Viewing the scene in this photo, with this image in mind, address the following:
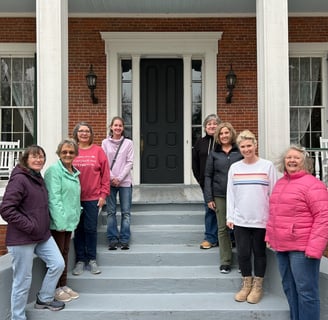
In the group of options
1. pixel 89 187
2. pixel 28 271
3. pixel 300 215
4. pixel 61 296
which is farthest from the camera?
pixel 89 187

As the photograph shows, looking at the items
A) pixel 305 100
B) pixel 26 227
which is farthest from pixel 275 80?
pixel 305 100

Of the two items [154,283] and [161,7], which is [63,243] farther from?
[161,7]

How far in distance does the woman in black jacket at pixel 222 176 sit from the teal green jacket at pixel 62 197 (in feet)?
4.58

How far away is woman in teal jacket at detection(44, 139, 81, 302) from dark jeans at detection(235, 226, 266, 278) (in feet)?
5.14

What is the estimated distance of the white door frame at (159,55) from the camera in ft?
27.5

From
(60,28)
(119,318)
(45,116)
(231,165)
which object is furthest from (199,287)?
(60,28)

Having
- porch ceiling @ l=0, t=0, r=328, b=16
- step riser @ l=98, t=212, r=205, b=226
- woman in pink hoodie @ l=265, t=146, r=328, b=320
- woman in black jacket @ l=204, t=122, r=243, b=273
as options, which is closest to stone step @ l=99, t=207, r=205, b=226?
step riser @ l=98, t=212, r=205, b=226

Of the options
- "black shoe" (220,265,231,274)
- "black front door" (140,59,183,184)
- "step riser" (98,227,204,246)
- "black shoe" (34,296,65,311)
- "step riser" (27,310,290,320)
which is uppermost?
"black front door" (140,59,183,184)

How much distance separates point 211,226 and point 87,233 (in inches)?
56.9

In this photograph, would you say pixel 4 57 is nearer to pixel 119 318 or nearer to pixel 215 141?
pixel 215 141

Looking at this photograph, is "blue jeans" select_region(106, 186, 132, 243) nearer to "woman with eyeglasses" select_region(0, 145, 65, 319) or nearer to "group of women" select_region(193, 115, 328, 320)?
"group of women" select_region(193, 115, 328, 320)

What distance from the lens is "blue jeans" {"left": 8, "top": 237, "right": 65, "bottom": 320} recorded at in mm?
3475

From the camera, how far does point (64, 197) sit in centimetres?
381

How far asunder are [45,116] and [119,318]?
2.50 meters
